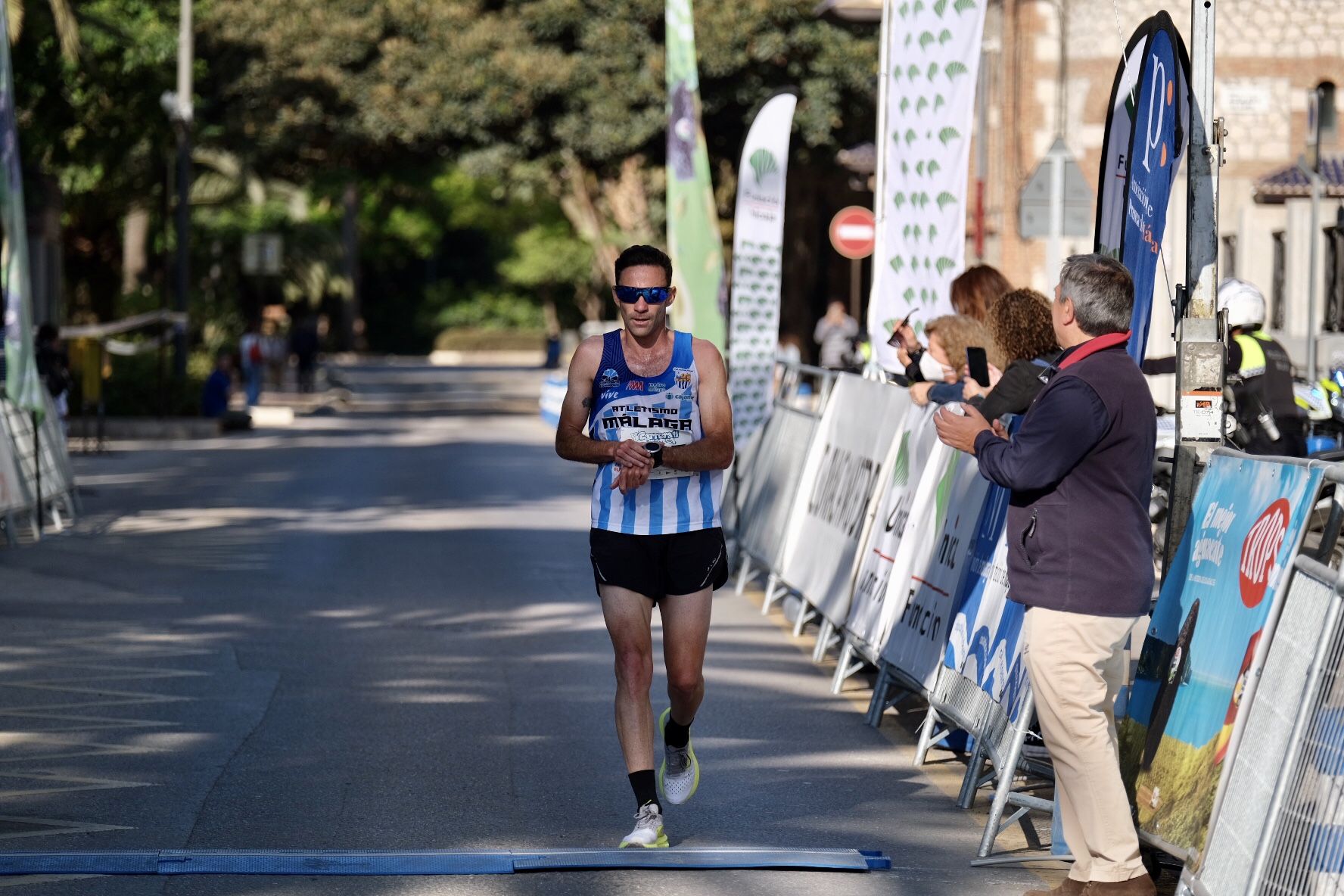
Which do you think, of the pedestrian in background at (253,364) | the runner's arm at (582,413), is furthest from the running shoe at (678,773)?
the pedestrian in background at (253,364)

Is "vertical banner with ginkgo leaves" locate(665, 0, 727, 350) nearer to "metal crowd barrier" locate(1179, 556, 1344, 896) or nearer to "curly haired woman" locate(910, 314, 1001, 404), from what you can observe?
"curly haired woman" locate(910, 314, 1001, 404)

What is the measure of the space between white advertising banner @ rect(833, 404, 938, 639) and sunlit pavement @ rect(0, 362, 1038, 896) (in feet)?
1.76

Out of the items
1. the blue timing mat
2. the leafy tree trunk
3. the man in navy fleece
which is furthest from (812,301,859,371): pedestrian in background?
the man in navy fleece

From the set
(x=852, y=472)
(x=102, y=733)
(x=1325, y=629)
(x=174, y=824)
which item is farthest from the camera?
(x=852, y=472)

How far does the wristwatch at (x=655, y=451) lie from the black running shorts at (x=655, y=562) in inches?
10.0

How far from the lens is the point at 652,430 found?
6.70 metres

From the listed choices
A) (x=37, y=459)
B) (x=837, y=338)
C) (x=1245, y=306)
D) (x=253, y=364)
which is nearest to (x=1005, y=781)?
(x=1245, y=306)

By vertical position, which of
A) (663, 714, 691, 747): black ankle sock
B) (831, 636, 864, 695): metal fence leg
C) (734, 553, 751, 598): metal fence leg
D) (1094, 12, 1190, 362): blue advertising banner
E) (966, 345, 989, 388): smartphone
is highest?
(1094, 12, 1190, 362): blue advertising banner

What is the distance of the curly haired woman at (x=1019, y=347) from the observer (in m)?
7.24

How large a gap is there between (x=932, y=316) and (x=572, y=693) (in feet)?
12.7

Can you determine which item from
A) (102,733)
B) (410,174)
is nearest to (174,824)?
(102,733)

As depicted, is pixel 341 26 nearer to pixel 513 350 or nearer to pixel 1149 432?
pixel 1149 432

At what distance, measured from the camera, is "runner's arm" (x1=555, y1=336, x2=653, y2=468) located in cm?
661

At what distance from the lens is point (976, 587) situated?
783 centimetres
